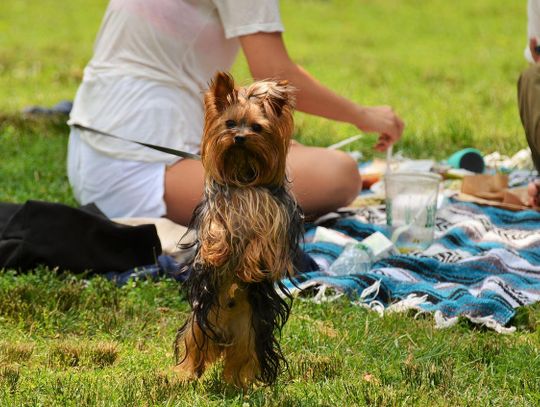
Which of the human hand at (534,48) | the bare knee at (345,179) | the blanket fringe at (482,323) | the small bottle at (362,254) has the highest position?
the human hand at (534,48)

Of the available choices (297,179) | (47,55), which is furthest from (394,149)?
(47,55)

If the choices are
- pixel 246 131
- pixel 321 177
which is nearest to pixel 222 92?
pixel 246 131

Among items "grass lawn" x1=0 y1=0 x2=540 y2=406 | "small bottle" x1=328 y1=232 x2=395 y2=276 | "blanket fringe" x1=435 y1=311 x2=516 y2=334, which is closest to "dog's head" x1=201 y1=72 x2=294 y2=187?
"grass lawn" x1=0 y1=0 x2=540 y2=406

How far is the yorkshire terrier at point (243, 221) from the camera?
2.73 m

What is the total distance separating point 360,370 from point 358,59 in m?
8.34

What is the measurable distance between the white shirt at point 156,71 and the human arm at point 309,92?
0.53 ft

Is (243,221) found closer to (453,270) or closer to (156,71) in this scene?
(453,270)

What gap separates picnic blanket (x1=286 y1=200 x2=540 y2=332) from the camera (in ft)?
13.6

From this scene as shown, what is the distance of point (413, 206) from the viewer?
4.98 metres

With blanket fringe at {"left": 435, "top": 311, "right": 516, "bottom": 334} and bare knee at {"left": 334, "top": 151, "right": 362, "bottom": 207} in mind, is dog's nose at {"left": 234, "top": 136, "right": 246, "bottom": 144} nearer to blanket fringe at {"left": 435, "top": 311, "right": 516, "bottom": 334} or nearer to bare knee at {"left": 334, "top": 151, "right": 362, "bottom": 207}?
blanket fringe at {"left": 435, "top": 311, "right": 516, "bottom": 334}

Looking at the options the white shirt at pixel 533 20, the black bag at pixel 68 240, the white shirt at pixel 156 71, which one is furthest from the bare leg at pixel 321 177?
the white shirt at pixel 533 20

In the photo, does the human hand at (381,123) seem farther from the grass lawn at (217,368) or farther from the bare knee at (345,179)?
the grass lawn at (217,368)

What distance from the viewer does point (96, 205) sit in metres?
4.96

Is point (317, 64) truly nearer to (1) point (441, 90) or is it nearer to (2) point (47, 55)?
(1) point (441, 90)
